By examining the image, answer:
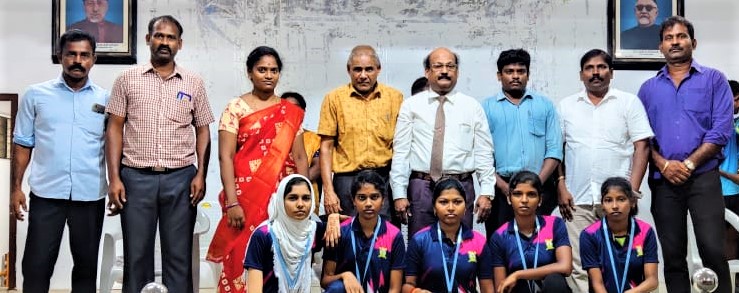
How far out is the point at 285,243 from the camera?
3279mm

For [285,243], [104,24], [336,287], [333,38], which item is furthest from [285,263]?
[104,24]

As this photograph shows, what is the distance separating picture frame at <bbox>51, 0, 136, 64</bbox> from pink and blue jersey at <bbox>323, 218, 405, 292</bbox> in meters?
2.61

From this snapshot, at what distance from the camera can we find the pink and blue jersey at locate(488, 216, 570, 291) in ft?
11.2

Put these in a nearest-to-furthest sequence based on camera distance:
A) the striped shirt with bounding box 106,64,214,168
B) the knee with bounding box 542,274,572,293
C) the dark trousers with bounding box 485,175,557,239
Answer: the knee with bounding box 542,274,572,293 → the striped shirt with bounding box 106,64,214,168 → the dark trousers with bounding box 485,175,557,239

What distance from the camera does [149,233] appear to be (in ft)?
10.9

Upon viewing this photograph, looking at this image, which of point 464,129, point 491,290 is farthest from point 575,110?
point 491,290

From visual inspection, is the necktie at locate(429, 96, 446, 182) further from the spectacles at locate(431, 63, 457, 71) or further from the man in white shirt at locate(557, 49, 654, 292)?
the man in white shirt at locate(557, 49, 654, 292)

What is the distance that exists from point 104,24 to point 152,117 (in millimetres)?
2254

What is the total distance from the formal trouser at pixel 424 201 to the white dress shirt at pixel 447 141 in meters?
0.05

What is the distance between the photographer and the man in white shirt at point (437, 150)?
140 inches

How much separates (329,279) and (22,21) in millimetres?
3272

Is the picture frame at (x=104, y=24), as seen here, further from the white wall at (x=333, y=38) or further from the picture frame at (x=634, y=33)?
the picture frame at (x=634, y=33)

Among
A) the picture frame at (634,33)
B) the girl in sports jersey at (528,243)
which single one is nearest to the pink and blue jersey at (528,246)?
the girl in sports jersey at (528,243)

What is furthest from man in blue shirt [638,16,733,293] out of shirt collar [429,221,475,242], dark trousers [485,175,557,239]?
shirt collar [429,221,475,242]
